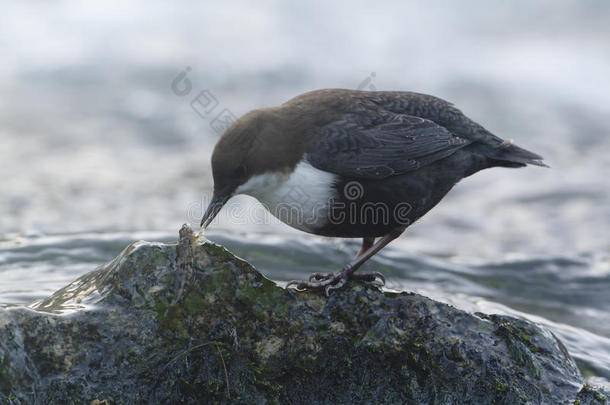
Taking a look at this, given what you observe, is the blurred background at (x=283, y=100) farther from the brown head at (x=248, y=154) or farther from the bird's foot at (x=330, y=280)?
the brown head at (x=248, y=154)

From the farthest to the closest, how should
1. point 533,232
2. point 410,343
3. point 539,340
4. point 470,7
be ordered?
1. point 470,7
2. point 533,232
3. point 539,340
4. point 410,343

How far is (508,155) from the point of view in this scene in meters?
4.71

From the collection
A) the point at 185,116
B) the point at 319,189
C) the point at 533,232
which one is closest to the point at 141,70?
the point at 185,116

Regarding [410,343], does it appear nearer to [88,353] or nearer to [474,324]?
[474,324]

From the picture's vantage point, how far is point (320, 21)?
14.0 metres

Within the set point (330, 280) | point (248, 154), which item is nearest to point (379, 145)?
point (248, 154)

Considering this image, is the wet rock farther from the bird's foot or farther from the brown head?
the brown head

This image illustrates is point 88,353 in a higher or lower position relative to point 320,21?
lower

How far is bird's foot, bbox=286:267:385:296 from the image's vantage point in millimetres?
3744

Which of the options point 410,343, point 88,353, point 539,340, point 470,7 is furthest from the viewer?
point 470,7

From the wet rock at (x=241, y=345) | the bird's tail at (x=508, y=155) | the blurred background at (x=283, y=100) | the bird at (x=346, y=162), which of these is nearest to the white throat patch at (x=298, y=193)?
the bird at (x=346, y=162)

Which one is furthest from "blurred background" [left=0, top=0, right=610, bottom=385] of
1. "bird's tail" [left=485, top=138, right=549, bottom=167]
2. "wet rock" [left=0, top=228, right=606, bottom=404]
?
"wet rock" [left=0, top=228, right=606, bottom=404]

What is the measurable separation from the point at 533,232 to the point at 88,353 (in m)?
6.71

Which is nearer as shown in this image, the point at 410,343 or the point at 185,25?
the point at 410,343
